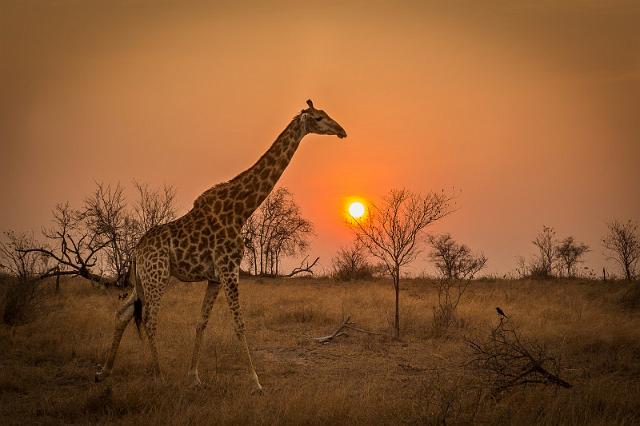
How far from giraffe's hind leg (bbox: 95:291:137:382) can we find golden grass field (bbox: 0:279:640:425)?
0.74ft

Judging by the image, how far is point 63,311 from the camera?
1586cm

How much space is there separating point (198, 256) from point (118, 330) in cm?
165

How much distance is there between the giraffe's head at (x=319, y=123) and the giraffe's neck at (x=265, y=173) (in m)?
0.12

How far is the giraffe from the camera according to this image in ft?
31.4

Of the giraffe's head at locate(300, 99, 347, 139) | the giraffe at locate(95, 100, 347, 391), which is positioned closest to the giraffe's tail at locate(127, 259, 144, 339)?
the giraffe at locate(95, 100, 347, 391)

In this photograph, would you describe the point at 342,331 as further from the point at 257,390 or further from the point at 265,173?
the point at 257,390

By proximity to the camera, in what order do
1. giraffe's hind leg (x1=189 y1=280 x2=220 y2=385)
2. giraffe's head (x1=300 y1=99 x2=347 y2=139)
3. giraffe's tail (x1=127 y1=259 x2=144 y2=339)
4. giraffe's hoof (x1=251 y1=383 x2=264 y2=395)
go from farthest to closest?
giraffe's head (x1=300 y1=99 x2=347 y2=139), giraffe's tail (x1=127 y1=259 x2=144 y2=339), giraffe's hind leg (x1=189 y1=280 x2=220 y2=385), giraffe's hoof (x1=251 y1=383 x2=264 y2=395)

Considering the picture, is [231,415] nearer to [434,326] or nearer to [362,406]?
[362,406]

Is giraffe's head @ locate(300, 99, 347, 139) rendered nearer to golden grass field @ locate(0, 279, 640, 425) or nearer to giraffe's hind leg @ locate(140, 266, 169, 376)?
giraffe's hind leg @ locate(140, 266, 169, 376)

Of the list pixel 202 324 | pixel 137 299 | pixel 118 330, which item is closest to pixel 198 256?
pixel 202 324

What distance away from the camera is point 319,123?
10.7 m

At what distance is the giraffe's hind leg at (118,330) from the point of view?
9.51 m

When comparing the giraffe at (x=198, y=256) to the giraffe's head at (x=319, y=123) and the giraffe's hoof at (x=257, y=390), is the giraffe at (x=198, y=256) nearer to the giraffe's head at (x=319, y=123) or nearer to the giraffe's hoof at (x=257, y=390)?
the giraffe's hoof at (x=257, y=390)

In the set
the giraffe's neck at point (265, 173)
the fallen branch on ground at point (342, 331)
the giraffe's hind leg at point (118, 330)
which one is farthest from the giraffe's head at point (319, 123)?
the fallen branch on ground at point (342, 331)
